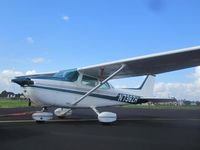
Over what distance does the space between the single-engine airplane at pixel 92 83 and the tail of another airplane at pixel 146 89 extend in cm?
142

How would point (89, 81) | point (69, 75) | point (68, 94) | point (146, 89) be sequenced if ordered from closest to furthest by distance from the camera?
1. point (68, 94)
2. point (69, 75)
3. point (89, 81)
4. point (146, 89)

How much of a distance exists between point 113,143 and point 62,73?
7616mm

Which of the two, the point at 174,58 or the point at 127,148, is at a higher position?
the point at 174,58

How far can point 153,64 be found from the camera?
1457cm

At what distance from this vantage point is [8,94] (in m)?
116

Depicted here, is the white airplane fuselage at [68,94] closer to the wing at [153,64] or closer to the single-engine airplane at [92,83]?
the single-engine airplane at [92,83]

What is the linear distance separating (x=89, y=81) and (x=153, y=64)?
3.07 meters

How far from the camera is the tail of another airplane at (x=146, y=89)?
18.9 metres

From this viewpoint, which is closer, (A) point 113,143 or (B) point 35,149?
(B) point 35,149

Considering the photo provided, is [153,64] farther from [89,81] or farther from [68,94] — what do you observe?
[68,94]

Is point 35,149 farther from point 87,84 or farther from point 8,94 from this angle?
point 8,94

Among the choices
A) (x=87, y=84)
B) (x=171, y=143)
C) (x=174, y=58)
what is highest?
(x=174, y=58)

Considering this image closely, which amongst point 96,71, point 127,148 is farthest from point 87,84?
point 127,148

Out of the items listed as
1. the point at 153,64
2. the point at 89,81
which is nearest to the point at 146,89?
the point at 89,81
